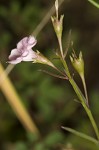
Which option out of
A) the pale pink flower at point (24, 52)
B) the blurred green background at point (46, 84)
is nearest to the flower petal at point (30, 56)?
the pale pink flower at point (24, 52)

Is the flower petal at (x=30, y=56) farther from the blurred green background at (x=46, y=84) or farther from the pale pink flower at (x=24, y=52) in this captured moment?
the blurred green background at (x=46, y=84)

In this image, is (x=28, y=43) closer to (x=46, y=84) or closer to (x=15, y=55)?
(x=15, y=55)

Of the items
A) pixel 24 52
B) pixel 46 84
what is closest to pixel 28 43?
pixel 24 52

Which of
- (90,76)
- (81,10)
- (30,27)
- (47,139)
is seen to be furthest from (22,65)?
(81,10)

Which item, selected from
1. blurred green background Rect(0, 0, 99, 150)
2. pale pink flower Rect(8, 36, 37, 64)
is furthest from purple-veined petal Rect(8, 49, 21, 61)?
blurred green background Rect(0, 0, 99, 150)

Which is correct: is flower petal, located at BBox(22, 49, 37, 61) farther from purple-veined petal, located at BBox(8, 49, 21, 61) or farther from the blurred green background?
the blurred green background

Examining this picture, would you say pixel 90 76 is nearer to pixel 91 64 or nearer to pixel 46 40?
pixel 91 64
